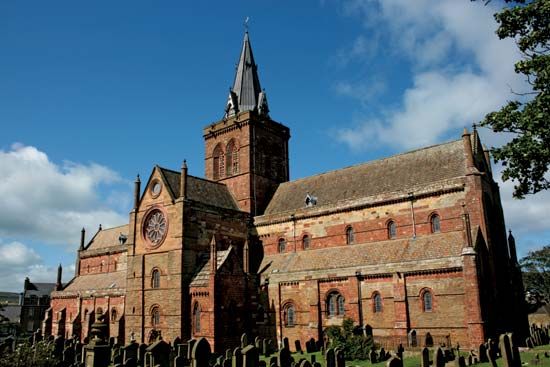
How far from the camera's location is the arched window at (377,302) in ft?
97.7

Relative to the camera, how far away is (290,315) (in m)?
34.0

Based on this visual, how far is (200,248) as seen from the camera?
3634 cm

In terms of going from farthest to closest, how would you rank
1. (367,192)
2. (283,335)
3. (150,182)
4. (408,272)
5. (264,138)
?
(264,138), (150,182), (367,192), (283,335), (408,272)

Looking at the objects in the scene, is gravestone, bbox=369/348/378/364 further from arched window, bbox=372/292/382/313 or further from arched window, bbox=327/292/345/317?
arched window, bbox=327/292/345/317

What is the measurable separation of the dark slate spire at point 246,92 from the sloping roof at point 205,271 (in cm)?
1737

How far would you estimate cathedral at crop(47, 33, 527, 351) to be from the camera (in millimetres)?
28016

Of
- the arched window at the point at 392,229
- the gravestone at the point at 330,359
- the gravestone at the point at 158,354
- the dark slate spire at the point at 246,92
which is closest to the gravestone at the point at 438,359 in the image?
the gravestone at the point at 330,359

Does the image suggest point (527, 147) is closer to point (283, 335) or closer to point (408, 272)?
point (408, 272)

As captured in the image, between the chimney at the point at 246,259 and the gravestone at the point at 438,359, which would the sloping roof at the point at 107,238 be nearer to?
the chimney at the point at 246,259

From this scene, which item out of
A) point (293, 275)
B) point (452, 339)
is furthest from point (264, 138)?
point (452, 339)

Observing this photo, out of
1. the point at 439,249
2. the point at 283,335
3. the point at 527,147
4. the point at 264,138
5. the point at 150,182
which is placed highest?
the point at 264,138

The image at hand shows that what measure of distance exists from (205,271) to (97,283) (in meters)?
19.4

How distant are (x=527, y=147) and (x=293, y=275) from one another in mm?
21362

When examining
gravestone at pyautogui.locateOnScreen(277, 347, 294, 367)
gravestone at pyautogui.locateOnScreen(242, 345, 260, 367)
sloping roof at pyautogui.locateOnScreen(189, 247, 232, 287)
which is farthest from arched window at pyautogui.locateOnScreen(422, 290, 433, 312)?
gravestone at pyautogui.locateOnScreen(242, 345, 260, 367)
